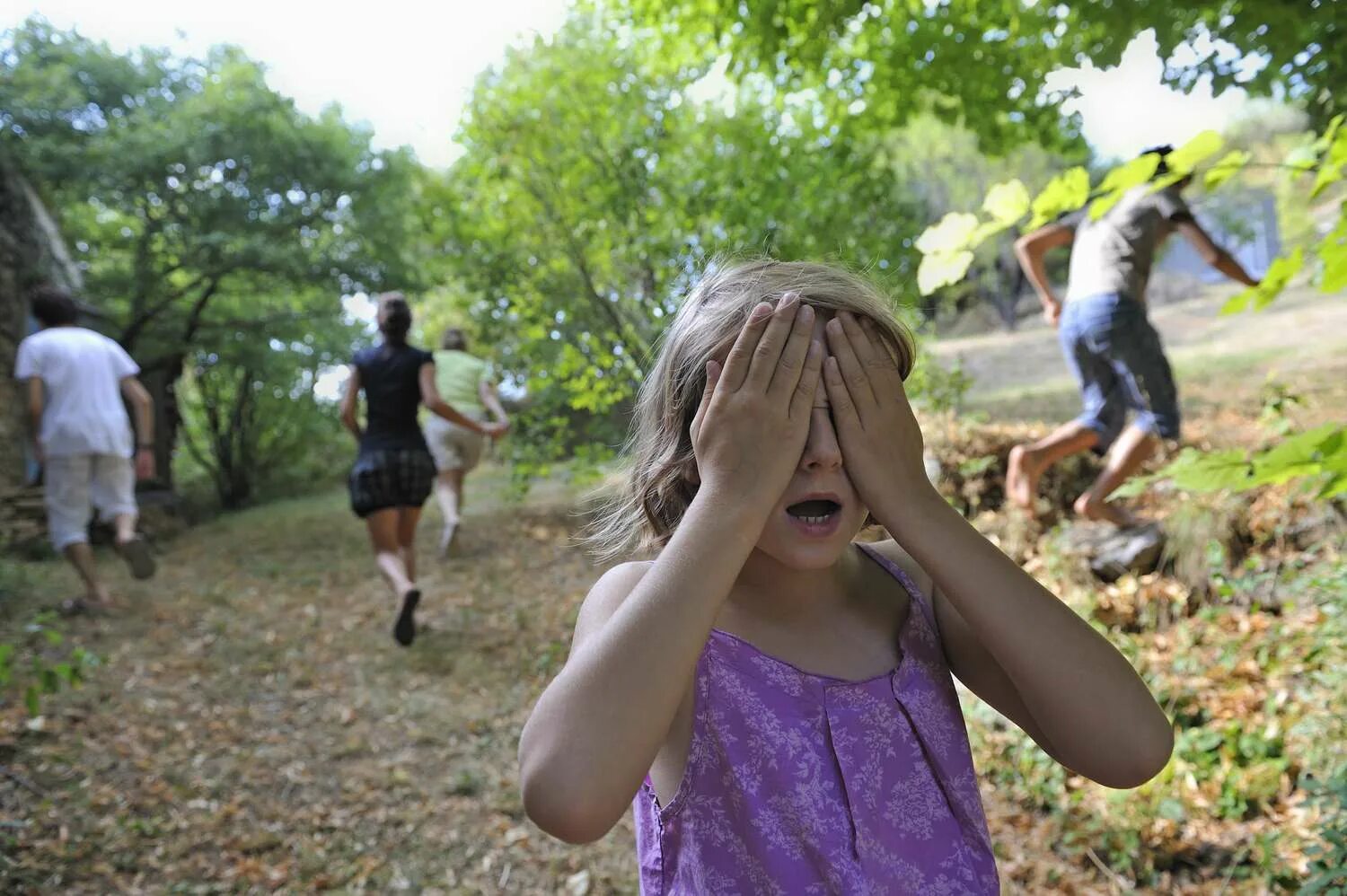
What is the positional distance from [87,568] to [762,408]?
18.3ft

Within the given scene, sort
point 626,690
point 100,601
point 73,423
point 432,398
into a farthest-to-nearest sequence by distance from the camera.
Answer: point 100,601, point 73,423, point 432,398, point 626,690

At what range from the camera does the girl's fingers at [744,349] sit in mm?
1096

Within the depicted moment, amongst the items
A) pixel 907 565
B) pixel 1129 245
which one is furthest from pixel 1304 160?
pixel 1129 245

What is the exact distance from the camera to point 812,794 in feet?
3.71

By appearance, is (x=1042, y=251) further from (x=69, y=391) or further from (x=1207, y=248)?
(x=69, y=391)

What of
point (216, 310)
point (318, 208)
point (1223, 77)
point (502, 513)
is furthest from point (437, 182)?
point (1223, 77)

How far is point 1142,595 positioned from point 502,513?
5631 millimetres

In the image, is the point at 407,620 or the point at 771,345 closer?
the point at 771,345

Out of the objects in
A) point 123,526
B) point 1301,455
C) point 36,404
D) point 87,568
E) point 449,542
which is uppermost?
point 1301,455

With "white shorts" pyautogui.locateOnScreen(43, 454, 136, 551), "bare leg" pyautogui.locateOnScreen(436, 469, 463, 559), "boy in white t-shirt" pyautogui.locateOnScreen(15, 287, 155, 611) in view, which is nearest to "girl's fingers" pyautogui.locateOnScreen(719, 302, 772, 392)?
"boy in white t-shirt" pyautogui.locateOnScreen(15, 287, 155, 611)

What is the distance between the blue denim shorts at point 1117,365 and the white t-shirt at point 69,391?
5.41m

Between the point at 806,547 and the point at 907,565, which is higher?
the point at 806,547

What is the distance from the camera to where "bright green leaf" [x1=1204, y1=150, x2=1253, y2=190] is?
178 cm

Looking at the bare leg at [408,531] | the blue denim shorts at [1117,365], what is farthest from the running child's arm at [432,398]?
the blue denim shorts at [1117,365]
